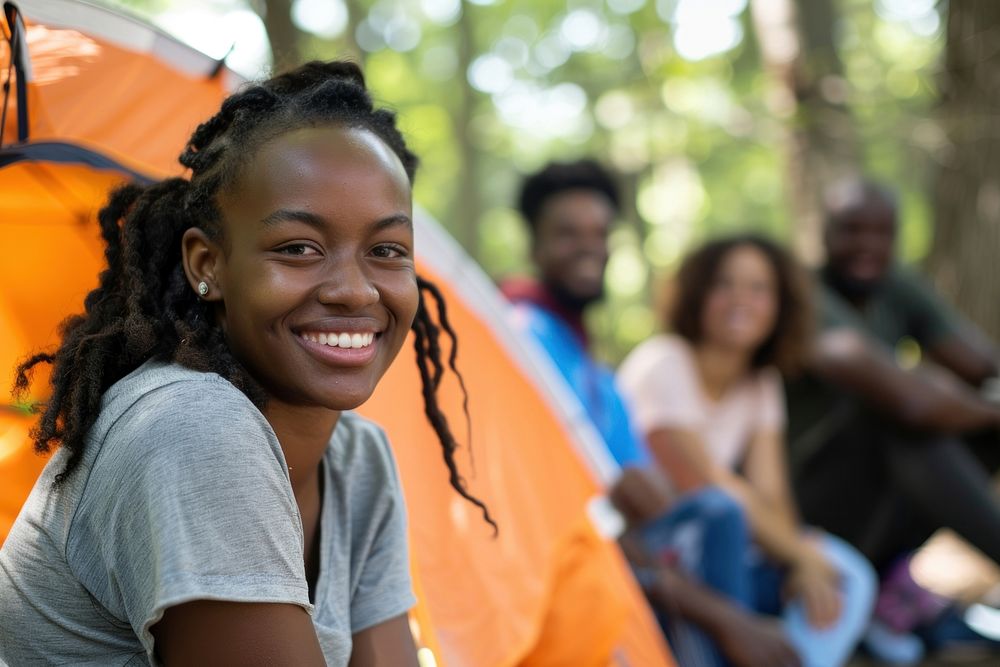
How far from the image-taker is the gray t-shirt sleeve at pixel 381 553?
4.73ft

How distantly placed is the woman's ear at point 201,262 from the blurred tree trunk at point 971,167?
14.3 ft

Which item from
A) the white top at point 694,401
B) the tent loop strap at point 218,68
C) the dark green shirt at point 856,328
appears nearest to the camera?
the tent loop strap at point 218,68

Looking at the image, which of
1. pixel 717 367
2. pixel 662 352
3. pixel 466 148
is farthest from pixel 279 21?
pixel 466 148

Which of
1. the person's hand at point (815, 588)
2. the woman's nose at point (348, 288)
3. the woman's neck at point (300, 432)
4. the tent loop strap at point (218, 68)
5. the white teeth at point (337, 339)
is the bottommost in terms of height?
the person's hand at point (815, 588)

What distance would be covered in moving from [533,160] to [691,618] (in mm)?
12536

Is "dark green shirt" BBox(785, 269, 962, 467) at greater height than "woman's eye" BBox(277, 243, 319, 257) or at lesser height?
lesser

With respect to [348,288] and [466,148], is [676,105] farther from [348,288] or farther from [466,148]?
[348,288]

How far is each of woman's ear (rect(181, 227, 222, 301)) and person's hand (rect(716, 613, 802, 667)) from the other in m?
1.86

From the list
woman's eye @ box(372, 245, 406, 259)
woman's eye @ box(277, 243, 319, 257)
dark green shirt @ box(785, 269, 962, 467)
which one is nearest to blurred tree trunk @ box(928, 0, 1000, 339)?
dark green shirt @ box(785, 269, 962, 467)

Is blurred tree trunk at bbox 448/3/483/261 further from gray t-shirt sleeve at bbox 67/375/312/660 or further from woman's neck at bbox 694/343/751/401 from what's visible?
gray t-shirt sleeve at bbox 67/375/312/660

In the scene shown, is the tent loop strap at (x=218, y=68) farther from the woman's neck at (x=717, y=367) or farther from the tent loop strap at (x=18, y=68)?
the woman's neck at (x=717, y=367)

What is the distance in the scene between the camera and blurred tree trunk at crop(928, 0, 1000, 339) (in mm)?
4855

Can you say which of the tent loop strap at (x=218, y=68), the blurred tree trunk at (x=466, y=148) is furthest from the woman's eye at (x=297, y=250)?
the blurred tree trunk at (x=466, y=148)

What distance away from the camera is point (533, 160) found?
14.9m
